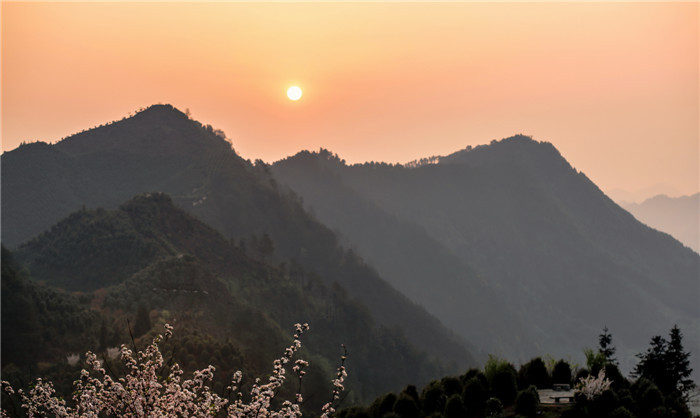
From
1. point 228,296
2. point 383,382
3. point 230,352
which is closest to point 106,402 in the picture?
point 230,352

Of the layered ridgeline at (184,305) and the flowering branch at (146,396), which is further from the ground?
the layered ridgeline at (184,305)

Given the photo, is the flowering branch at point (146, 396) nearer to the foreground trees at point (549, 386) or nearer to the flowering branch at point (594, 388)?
the foreground trees at point (549, 386)

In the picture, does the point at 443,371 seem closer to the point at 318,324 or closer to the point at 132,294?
the point at 318,324

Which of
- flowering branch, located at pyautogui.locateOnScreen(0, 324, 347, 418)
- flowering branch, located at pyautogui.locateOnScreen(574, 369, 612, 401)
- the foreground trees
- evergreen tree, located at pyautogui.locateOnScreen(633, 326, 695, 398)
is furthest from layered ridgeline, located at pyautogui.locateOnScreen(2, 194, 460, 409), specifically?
flowering branch, located at pyautogui.locateOnScreen(0, 324, 347, 418)

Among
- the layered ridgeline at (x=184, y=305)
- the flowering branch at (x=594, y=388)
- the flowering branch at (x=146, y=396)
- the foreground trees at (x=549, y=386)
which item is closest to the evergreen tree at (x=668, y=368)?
the foreground trees at (x=549, y=386)

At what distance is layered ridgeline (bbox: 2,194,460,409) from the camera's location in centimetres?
9062

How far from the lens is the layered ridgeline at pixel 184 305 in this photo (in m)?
90.6

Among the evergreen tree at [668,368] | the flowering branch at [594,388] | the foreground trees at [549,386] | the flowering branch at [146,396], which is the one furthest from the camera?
the evergreen tree at [668,368]

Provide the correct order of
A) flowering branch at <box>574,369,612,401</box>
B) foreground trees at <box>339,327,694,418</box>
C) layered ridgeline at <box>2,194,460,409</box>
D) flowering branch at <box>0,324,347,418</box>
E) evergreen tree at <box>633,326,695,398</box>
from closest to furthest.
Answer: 1. flowering branch at <box>0,324,347,418</box>
2. foreground trees at <box>339,327,694,418</box>
3. flowering branch at <box>574,369,612,401</box>
4. evergreen tree at <box>633,326,695,398</box>
5. layered ridgeline at <box>2,194,460,409</box>

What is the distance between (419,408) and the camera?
35.7 meters

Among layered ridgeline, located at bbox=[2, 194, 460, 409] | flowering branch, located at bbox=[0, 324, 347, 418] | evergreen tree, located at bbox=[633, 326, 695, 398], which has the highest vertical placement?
layered ridgeline, located at bbox=[2, 194, 460, 409]

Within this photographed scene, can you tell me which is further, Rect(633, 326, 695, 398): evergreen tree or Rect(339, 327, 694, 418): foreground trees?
Rect(633, 326, 695, 398): evergreen tree

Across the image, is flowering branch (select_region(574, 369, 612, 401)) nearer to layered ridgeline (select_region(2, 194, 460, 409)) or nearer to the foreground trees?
the foreground trees

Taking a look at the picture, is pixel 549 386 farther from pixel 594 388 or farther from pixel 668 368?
pixel 668 368
